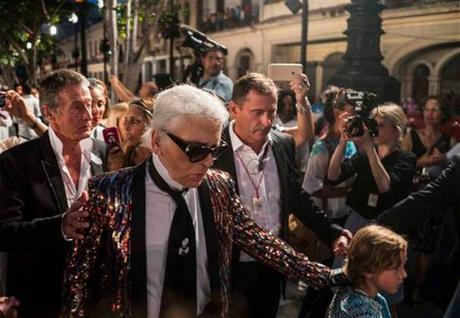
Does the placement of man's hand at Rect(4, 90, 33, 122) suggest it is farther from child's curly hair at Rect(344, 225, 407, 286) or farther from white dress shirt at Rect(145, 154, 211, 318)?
child's curly hair at Rect(344, 225, 407, 286)

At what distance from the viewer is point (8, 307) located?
2172 millimetres

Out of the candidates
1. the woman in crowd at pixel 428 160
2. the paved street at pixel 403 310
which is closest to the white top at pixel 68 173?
the paved street at pixel 403 310

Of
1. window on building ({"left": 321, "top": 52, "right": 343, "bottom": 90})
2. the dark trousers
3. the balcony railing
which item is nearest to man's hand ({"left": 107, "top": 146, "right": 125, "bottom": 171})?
the dark trousers

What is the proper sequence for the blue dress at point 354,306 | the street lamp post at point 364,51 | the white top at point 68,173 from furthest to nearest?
the street lamp post at point 364,51 < the white top at point 68,173 < the blue dress at point 354,306

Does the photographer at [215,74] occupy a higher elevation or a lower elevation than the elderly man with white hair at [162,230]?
higher

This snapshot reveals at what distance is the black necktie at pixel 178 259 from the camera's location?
188 cm

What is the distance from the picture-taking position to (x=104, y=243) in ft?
6.07

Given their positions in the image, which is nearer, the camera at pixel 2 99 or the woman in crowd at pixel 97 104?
the camera at pixel 2 99

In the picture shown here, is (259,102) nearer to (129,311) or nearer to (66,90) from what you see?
(66,90)

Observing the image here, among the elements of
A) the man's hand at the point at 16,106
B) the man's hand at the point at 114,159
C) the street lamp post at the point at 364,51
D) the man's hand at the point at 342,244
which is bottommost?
the man's hand at the point at 342,244

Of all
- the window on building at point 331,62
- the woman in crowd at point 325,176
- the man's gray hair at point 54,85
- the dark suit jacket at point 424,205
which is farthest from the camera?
the window on building at point 331,62

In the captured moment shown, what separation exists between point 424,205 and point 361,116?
847mm

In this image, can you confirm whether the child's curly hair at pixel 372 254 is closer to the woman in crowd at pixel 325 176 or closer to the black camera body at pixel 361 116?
the black camera body at pixel 361 116

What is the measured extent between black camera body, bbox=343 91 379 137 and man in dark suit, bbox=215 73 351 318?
54 centimetres
